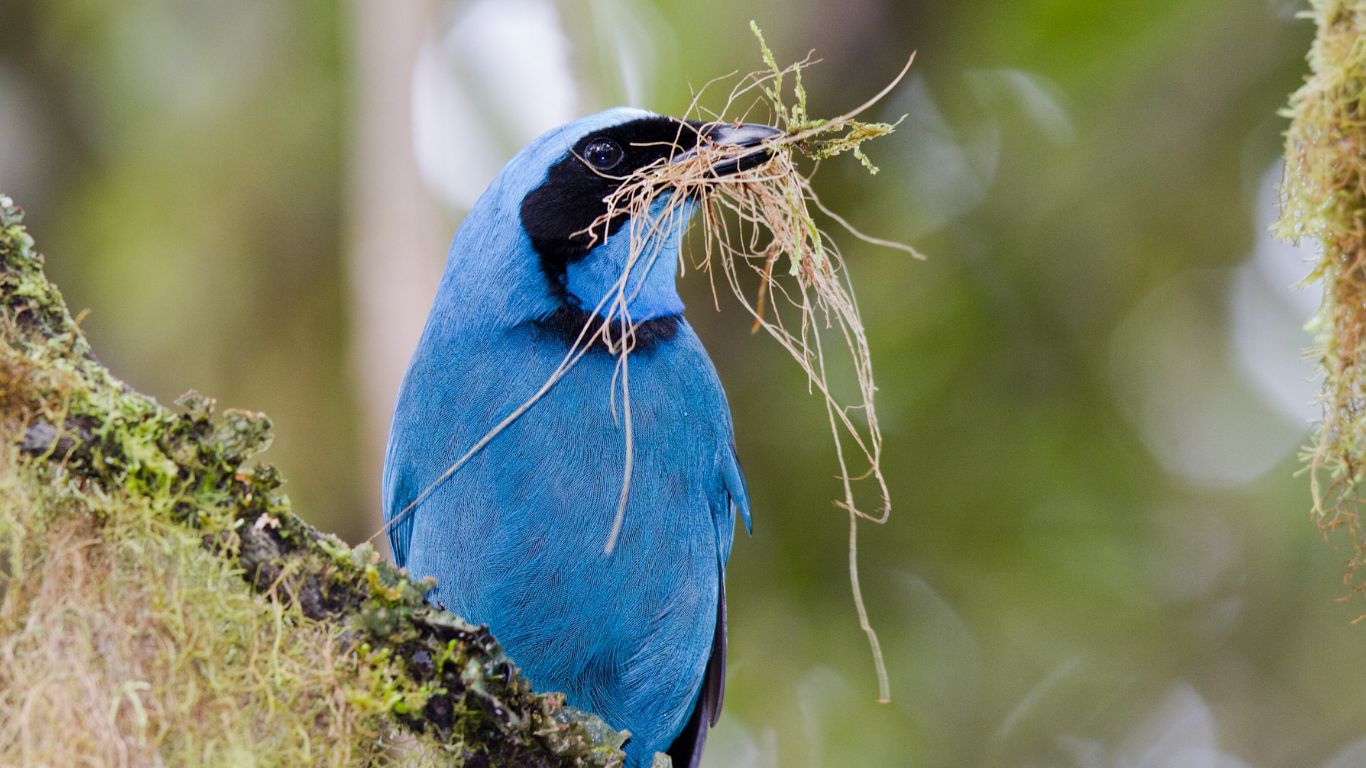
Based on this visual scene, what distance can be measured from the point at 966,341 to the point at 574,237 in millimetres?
3589

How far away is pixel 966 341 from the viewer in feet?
23.5

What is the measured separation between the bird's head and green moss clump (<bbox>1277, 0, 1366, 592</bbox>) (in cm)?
170

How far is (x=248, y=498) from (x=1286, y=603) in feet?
19.5

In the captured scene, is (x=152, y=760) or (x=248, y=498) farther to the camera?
(x=248, y=498)

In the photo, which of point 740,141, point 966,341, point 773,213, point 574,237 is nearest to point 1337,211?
point 773,213

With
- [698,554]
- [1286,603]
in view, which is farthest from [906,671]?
[698,554]

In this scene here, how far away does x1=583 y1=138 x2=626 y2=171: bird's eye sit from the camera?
13.7 feet

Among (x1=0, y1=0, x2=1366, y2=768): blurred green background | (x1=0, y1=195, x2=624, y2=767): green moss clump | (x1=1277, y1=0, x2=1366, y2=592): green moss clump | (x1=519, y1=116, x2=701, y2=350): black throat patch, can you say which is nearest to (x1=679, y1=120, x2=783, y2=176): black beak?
(x1=519, y1=116, x2=701, y2=350): black throat patch

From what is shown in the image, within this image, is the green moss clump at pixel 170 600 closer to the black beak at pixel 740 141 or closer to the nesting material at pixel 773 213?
the nesting material at pixel 773 213

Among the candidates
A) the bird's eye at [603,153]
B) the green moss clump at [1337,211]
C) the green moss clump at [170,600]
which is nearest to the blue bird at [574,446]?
the bird's eye at [603,153]

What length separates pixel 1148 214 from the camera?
7227 mm

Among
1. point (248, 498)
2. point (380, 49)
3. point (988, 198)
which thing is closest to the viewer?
point (248, 498)

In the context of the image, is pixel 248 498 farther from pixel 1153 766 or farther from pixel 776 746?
pixel 1153 766

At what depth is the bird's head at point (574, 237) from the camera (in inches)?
159
